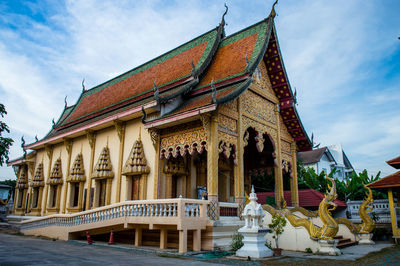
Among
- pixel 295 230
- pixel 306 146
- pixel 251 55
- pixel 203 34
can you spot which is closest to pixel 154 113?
pixel 251 55

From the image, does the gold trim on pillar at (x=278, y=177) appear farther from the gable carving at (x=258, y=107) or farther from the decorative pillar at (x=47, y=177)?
the decorative pillar at (x=47, y=177)

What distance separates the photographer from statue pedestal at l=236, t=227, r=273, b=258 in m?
7.82

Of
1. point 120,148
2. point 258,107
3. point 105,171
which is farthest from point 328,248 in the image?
point 105,171

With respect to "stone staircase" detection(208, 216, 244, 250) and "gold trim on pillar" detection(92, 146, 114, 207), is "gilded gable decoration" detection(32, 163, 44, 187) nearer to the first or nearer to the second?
"gold trim on pillar" detection(92, 146, 114, 207)

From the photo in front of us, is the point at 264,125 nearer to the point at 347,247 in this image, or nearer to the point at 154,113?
the point at 154,113

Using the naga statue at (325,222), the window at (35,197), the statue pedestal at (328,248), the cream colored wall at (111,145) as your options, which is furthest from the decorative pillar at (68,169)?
the statue pedestal at (328,248)

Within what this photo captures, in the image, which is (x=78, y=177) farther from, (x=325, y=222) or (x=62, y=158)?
(x=325, y=222)

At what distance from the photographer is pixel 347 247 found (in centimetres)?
1071

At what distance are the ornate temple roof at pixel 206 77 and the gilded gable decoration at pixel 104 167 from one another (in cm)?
158

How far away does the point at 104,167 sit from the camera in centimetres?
1320

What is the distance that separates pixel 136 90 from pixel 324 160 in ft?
92.3

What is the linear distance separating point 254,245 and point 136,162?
5546mm

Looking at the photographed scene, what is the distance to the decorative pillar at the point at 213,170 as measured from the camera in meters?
9.44

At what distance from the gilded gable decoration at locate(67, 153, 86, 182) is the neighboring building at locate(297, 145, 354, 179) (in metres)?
23.4
